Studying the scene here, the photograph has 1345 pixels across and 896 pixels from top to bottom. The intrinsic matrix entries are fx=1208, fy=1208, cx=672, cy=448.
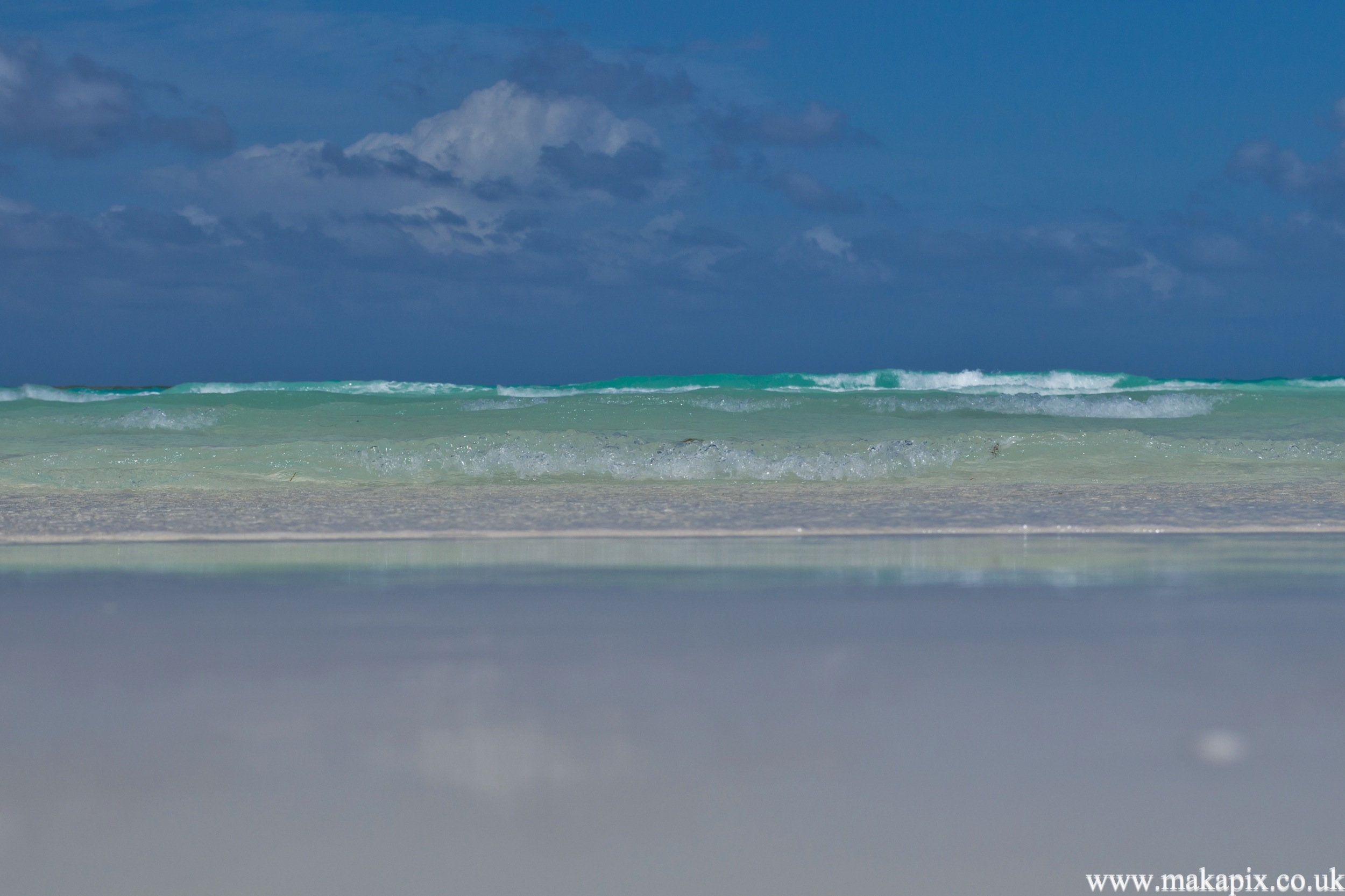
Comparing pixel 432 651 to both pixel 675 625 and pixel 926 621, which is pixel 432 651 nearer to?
pixel 675 625

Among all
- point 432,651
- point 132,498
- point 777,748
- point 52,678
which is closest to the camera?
point 777,748

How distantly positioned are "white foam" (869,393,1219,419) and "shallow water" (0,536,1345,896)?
13.7 m

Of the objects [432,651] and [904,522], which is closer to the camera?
[432,651]

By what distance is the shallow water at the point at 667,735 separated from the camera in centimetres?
199

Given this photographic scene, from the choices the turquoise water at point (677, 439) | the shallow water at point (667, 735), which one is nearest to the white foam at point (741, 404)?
the turquoise water at point (677, 439)

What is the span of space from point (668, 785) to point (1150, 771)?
3.06 feet

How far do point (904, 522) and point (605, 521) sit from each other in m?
1.68

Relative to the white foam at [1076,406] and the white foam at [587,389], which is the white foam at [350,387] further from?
the white foam at [1076,406]

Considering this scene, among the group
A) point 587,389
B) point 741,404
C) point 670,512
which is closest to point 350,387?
point 587,389

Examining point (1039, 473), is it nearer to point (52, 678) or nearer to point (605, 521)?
point (605, 521)

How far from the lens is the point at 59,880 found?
1923mm

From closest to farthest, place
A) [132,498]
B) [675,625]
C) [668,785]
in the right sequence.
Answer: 1. [668,785]
2. [675,625]
3. [132,498]

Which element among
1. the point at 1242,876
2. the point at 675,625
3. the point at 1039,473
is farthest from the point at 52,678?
the point at 1039,473

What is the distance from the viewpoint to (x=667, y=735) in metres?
2.61
